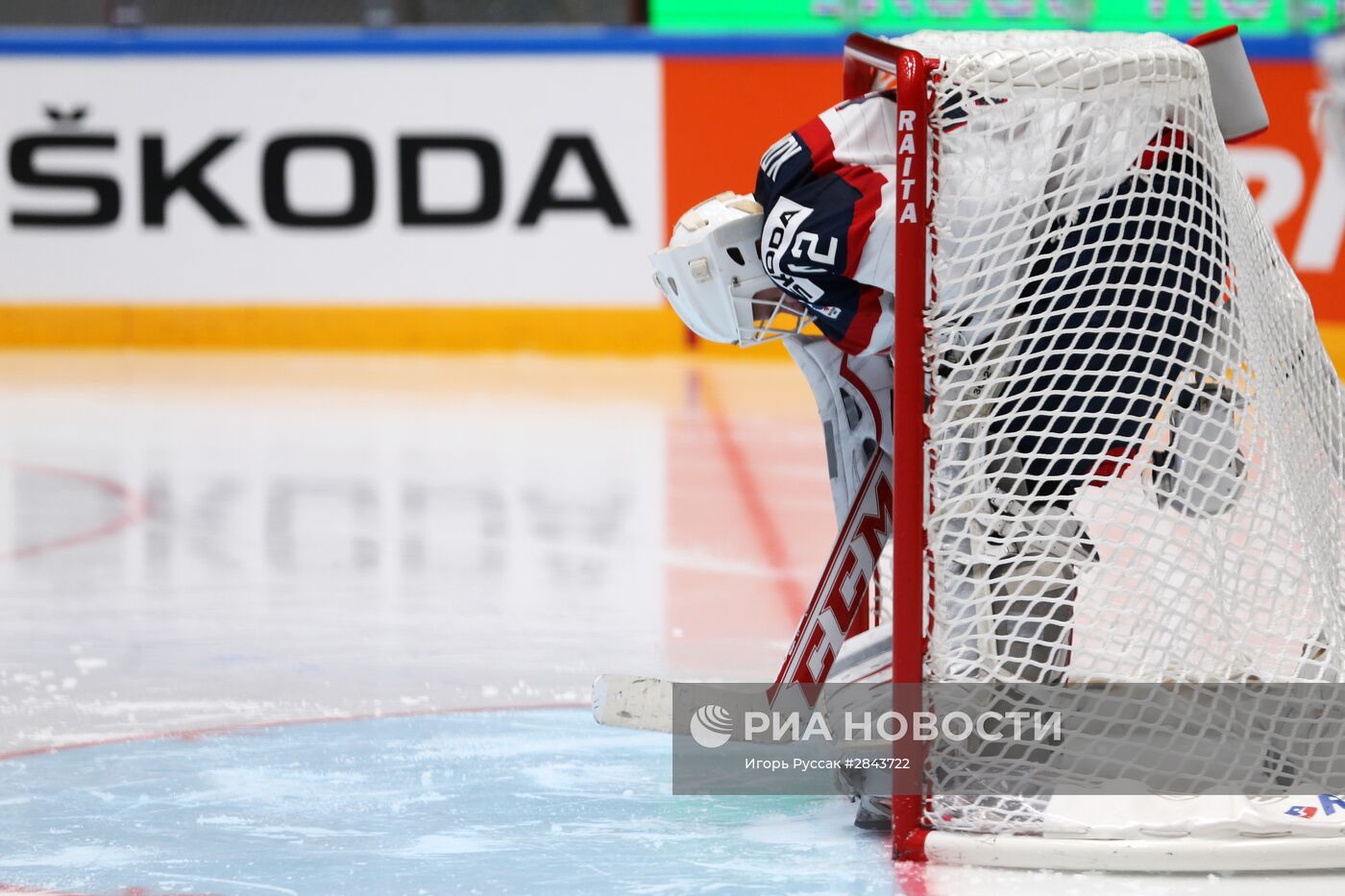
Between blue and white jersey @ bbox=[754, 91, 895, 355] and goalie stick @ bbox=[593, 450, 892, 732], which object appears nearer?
blue and white jersey @ bbox=[754, 91, 895, 355]

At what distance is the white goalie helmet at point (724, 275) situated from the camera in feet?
8.27

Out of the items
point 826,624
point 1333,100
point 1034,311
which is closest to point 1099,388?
point 1034,311

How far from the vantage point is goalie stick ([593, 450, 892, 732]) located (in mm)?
2557

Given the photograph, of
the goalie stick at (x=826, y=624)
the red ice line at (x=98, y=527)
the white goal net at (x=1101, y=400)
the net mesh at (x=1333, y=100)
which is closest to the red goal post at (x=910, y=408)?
the white goal net at (x=1101, y=400)

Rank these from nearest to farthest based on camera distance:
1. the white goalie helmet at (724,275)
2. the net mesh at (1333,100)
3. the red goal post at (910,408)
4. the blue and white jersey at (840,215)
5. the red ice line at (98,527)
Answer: the red goal post at (910,408)
the blue and white jersey at (840,215)
the white goalie helmet at (724,275)
the red ice line at (98,527)
the net mesh at (1333,100)

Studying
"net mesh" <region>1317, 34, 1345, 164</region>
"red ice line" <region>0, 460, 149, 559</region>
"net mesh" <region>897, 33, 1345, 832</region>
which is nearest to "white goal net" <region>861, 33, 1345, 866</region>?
"net mesh" <region>897, 33, 1345, 832</region>

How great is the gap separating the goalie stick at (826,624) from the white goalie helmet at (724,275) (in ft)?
0.81

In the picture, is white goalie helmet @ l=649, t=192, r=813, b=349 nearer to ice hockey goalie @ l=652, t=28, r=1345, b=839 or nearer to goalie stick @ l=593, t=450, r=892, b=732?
ice hockey goalie @ l=652, t=28, r=1345, b=839

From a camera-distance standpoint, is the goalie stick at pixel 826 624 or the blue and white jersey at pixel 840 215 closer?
the blue and white jersey at pixel 840 215

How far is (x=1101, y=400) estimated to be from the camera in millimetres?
2451

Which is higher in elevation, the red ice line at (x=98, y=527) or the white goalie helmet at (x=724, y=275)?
the white goalie helmet at (x=724, y=275)

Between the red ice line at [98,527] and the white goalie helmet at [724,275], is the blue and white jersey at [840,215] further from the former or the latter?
the red ice line at [98,527]

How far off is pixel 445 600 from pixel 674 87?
5.56 metres

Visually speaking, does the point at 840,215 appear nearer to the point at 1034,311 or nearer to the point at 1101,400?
the point at 1034,311
